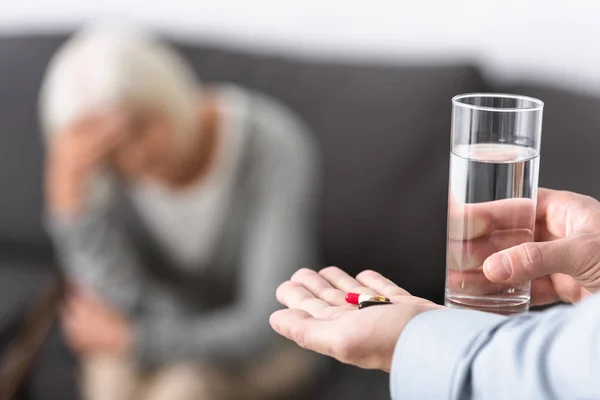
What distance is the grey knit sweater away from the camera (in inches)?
75.7

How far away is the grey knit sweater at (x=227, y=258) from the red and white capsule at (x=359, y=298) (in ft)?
3.72

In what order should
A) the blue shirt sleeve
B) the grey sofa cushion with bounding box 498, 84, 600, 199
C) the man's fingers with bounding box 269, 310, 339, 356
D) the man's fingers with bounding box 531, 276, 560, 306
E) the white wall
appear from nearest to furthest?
the blue shirt sleeve, the man's fingers with bounding box 269, 310, 339, 356, the man's fingers with bounding box 531, 276, 560, 306, the grey sofa cushion with bounding box 498, 84, 600, 199, the white wall

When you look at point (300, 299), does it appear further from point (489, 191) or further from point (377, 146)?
point (377, 146)

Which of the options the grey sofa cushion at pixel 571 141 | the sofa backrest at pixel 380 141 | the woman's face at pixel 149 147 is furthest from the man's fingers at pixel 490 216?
the woman's face at pixel 149 147

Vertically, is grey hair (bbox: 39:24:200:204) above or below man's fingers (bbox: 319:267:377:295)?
above

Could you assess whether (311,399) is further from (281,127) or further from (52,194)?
(52,194)

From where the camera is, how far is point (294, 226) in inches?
79.1

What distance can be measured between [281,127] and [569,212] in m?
1.15

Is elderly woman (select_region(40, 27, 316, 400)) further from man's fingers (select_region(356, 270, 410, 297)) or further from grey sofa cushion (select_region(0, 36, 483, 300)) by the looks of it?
man's fingers (select_region(356, 270, 410, 297))

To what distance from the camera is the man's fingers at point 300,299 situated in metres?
0.81

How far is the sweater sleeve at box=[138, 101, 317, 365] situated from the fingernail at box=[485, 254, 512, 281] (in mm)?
1135

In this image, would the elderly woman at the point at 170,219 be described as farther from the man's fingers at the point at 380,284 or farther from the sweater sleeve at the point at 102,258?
the man's fingers at the point at 380,284

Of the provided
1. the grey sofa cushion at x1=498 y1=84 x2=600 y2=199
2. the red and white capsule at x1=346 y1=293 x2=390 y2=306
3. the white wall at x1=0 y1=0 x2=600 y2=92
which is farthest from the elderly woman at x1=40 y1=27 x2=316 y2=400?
the red and white capsule at x1=346 y1=293 x2=390 y2=306

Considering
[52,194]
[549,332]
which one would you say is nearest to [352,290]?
[549,332]
